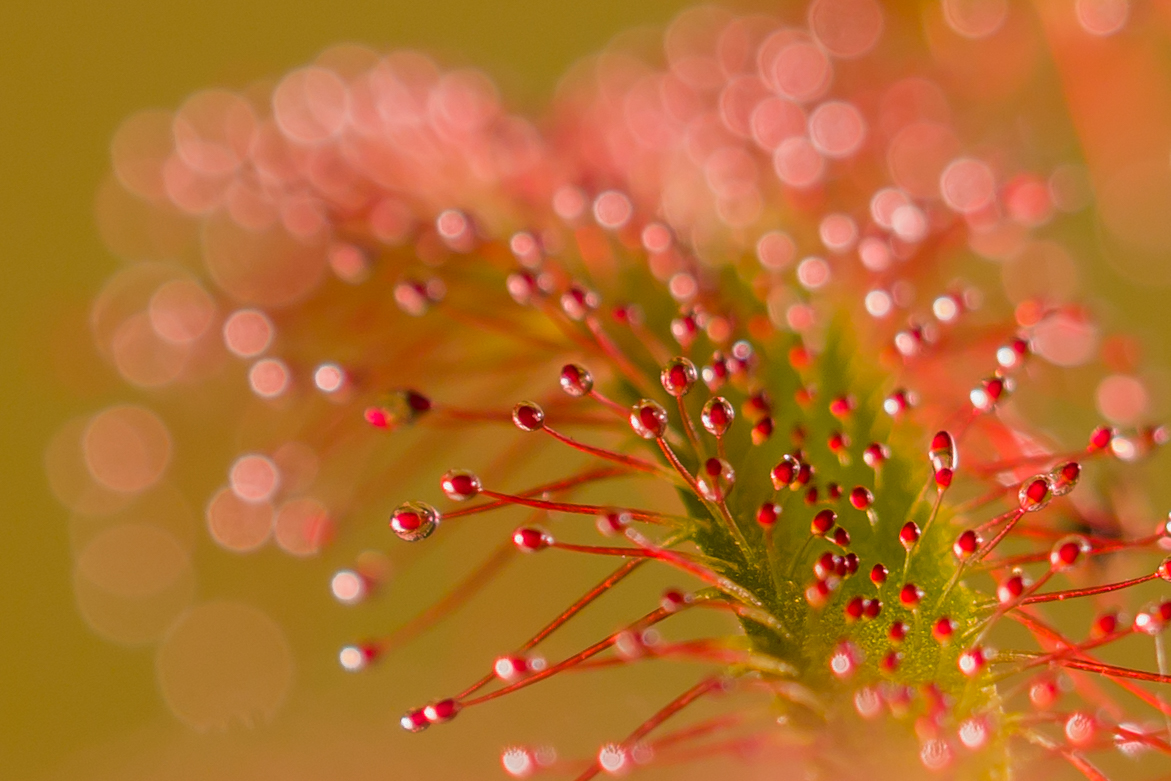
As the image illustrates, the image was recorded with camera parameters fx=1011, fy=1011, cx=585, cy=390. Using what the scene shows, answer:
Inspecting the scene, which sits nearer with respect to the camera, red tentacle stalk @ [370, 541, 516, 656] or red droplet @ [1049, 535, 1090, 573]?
red droplet @ [1049, 535, 1090, 573]

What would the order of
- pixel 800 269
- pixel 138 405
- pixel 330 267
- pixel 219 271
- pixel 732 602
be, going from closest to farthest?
pixel 732 602 < pixel 800 269 < pixel 330 267 < pixel 219 271 < pixel 138 405

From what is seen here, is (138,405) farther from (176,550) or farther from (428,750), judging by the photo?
(428,750)

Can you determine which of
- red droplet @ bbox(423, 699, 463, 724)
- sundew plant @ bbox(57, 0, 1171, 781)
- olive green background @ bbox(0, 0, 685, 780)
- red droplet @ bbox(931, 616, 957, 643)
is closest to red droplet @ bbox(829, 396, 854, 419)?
sundew plant @ bbox(57, 0, 1171, 781)

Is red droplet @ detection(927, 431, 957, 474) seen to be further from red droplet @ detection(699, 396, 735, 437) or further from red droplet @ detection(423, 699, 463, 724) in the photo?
red droplet @ detection(423, 699, 463, 724)

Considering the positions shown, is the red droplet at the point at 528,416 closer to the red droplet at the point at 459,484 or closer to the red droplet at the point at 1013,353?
the red droplet at the point at 459,484

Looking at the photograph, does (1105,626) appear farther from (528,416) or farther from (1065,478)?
(528,416)

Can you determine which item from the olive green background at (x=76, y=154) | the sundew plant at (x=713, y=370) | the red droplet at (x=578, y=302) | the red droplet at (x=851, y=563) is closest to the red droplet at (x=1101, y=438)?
the sundew plant at (x=713, y=370)

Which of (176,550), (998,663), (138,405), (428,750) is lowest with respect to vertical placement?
(428,750)

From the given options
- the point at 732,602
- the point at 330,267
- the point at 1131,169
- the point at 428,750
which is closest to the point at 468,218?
the point at 330,267
